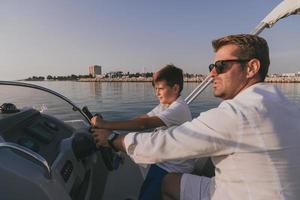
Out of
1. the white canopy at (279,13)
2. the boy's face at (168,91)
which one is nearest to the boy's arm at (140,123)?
the boy's face at (168,91)

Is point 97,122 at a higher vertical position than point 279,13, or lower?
lower

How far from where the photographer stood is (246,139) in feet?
5.14

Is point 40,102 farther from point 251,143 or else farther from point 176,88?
point 251,143

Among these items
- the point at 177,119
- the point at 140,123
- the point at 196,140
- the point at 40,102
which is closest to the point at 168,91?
the point at 177,119

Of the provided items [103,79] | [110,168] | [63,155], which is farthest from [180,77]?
[103,79]

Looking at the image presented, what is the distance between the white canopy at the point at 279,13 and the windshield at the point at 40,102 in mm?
2569

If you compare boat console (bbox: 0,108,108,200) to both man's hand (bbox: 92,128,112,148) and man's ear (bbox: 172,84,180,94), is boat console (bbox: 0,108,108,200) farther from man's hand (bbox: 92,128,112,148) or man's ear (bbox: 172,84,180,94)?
man's ear (bbox: 172,84,180,94)

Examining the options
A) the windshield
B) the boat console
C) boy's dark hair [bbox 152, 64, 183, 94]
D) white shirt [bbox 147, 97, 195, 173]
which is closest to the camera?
the boat console

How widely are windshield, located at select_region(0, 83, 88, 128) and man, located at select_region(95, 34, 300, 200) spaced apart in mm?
1477

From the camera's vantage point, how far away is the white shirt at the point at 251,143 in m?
1.56

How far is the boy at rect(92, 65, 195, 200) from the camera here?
2.50 meters

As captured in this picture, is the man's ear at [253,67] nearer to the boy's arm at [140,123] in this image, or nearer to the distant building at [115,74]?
the boy's arm at [140,123]

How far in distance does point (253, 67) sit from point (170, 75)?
1.24m

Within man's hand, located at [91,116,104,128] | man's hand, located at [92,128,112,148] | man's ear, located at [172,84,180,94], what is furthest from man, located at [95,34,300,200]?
man's ear, located at [172,84,180,94]
